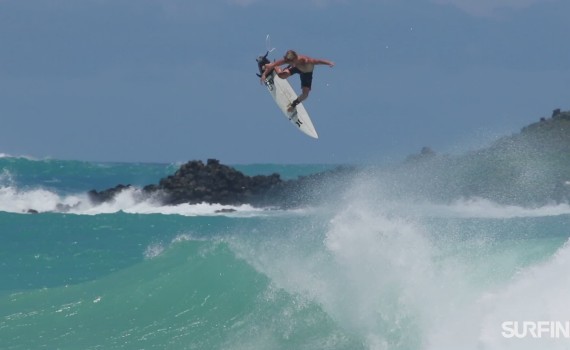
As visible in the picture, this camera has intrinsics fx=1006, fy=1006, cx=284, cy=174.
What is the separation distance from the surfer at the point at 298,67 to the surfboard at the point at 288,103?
3.02 ft

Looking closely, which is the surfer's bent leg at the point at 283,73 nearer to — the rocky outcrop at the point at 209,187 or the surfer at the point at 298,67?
the surfer at the point at 298,67

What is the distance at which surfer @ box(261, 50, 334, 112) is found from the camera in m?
13.9

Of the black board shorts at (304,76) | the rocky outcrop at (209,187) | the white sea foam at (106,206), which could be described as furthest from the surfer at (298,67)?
the rocky outcrop at (209,187)

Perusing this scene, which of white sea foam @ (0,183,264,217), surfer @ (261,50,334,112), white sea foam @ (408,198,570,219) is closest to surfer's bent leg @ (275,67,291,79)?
surfer @ (261,50,334,112)

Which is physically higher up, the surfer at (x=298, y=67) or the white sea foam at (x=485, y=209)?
the surfer at (x=298, y=67)

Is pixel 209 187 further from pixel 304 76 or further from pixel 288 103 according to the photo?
pixel 304 76

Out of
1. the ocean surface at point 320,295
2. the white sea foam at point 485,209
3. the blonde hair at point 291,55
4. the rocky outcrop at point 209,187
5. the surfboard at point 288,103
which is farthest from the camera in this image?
the rocky outcrop at point 209,187

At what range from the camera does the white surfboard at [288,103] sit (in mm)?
15438

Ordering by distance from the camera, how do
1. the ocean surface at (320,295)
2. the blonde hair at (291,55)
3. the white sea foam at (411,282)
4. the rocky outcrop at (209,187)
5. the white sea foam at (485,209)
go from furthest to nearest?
the rocky outcrop at (209,187) < the white sea foam at (485,209) < the blonde hair at (291,55) < the ocean surface at (320,295) < the white sea foam at (411,282)

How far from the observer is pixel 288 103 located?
1557 centimetres

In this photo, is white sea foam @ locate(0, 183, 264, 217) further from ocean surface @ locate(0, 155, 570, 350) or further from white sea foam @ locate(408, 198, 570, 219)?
ocean surface @ locate(0, 155, 570, 350)

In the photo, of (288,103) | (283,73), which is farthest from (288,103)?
(283,73)

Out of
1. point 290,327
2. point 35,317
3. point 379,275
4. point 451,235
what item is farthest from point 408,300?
point 35,317

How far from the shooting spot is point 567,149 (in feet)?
138
